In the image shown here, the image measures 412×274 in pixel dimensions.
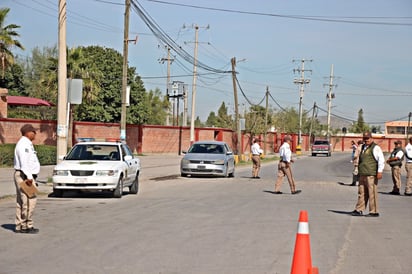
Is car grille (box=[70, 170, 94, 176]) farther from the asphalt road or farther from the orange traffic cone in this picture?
the orange traffic cone

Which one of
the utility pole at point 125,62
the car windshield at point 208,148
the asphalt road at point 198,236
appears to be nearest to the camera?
the asphalt road at point 198,236

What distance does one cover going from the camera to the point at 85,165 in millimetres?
16547

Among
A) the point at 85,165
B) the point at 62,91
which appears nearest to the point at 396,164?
the point at 85,165

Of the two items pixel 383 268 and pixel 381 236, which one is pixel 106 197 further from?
pixel 383 268

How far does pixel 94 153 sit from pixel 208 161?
919 cm

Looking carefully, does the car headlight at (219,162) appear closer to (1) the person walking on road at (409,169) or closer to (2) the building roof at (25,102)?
(1) the person walking on road at (409,169)

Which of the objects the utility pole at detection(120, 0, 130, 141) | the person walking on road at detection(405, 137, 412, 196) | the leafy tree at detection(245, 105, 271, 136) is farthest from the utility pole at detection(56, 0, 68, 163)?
the leafy tree at detection(245, 105, 271, 136)

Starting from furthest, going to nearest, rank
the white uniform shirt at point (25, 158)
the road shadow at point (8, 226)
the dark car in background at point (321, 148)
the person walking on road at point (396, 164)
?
the dark car in background at point (321, 148)
the person walking on road at point (396, 164)
the road shadow at point (8, 226)
the white uniform shirt at point (25, 158)

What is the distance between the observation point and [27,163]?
10.4 meters

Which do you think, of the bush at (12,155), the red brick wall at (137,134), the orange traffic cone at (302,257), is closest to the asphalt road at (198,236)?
the orange traffic cone at (302,257)

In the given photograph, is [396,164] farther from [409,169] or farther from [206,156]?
[206,156]

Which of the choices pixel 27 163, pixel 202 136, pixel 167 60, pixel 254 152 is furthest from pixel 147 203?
pixel 167 60

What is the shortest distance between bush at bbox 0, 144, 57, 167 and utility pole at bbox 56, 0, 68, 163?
8.79m

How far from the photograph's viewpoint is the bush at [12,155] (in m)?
27.8
